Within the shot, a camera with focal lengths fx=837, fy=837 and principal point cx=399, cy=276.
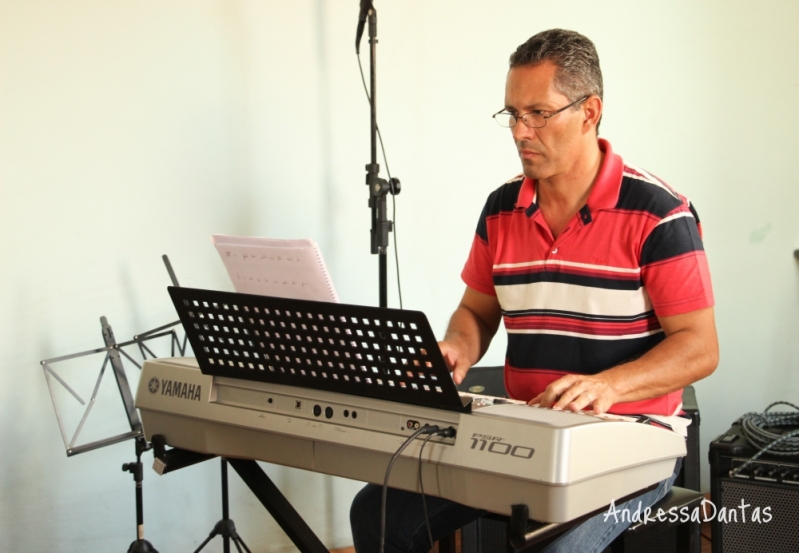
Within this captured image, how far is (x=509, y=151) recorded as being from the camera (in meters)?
2.84

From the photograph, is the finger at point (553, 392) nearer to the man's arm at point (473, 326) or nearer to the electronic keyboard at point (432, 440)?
the electronic keyboard at point (432, 440)

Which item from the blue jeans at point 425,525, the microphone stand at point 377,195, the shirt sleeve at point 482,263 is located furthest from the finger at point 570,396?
the microphone stand at point 377,195

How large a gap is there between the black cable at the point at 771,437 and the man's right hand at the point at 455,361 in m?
0.82

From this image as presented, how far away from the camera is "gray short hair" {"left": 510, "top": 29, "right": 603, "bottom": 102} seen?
64.1 inches

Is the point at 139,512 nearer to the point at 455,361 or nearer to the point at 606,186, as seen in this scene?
the point at 455,361

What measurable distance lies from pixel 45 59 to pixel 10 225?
1.50 ft

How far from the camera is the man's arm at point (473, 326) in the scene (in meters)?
1.79

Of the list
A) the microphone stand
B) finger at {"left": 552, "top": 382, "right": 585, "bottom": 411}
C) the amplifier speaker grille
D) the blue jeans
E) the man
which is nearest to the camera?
finger at {"left": 552, "top": 382, "right": 585, "bottom": 411}

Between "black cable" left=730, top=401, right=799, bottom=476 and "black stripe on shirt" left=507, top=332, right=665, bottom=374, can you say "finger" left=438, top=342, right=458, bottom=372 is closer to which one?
"black stripe on shirt" left=507, top=332, right=665, bottom=374

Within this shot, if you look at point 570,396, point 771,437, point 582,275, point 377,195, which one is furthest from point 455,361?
point 771,437

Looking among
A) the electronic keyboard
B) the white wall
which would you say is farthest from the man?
the white wall

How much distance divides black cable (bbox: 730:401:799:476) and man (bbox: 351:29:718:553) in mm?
532

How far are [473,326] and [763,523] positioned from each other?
878 mm

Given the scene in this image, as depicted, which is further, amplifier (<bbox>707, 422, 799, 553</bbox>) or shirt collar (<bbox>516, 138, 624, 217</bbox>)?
amplifier (<bbox>707, 422, 799, 553</bbox>)
